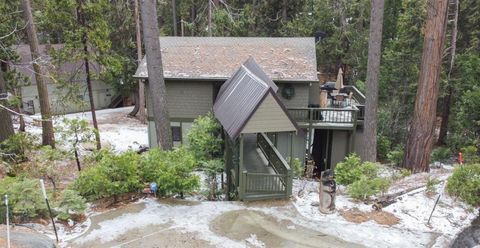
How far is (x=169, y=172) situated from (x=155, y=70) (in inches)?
148

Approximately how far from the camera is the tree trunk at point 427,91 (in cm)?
1148

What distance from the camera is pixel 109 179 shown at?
895cm

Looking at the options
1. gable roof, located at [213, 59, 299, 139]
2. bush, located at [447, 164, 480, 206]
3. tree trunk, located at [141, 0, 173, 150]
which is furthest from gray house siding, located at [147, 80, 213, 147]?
bush, located at [447, 164, 480, 206]

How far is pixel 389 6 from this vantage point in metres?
25.9

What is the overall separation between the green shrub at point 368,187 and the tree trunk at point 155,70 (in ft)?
19.5

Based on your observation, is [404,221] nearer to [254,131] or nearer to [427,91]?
[254,131]

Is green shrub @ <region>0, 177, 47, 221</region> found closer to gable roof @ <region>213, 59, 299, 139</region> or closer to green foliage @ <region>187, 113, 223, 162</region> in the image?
gable roof @ <region>213, 59, 299, 139</region>

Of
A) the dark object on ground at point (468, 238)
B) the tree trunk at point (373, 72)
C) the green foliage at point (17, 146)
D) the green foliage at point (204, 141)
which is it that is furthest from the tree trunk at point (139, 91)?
the dark object on ground at point (468, 238)

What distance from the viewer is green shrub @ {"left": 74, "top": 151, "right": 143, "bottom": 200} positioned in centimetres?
881

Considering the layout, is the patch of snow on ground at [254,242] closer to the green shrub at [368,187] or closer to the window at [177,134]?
the green shrub at [368,187]

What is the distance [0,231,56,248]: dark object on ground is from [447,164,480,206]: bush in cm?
927

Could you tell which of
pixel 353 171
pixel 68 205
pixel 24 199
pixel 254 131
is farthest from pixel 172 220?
pixel 353 171

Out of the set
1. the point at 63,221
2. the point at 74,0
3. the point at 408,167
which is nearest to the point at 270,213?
the point at 63,221

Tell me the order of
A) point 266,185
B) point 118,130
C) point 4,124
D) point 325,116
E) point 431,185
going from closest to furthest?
point 431,185 < point 266,185 < point 4,124 < point 325,116 < point 118,130
